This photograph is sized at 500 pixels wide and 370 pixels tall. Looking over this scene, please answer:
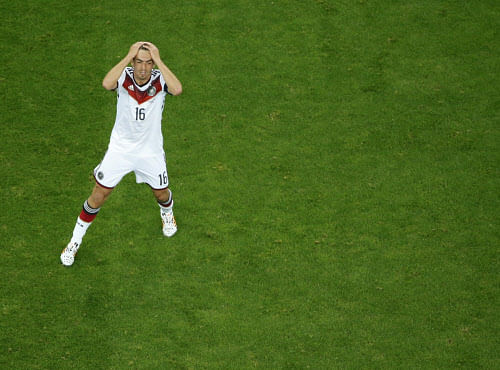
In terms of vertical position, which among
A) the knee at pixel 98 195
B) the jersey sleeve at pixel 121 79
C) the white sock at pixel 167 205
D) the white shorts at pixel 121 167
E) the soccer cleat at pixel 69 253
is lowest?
the soccer cleat at pixel 69 253

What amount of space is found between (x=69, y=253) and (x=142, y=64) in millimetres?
2333

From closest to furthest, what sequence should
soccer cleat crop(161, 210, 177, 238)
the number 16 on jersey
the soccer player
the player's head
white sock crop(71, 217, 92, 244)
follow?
the player's head → the soccer player → the number 16 on jersey → white sock crop(71, 217, 92, 244) → soccer cleat crop(161, 210, 177, 238)

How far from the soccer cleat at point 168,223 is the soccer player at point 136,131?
78 mm

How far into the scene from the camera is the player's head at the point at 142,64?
6281mm

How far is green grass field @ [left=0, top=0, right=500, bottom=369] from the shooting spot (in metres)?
6.90

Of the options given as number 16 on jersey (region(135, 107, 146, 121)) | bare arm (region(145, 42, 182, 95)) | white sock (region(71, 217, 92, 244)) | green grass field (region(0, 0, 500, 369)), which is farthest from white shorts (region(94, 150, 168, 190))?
green grass field (region(0, 0, 500, 369))

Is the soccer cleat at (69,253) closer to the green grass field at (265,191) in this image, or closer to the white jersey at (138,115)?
the green grass field at (265,191)

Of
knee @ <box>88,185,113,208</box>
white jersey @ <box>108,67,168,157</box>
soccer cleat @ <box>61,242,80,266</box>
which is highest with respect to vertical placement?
white jersey @ <box>108,67,168,157</box>

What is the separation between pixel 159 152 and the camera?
707 cm

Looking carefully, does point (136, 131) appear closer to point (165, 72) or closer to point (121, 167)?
point (121, 167)

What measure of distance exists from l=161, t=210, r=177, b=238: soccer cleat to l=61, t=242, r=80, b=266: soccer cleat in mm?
987

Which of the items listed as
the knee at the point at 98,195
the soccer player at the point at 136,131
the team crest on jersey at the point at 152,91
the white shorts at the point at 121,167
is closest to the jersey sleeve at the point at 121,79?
the soccer player at the point at 136,131

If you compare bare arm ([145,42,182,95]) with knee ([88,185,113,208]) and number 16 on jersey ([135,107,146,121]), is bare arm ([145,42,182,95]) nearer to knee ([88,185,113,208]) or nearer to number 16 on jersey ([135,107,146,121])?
number 16 on jersey ([135,107,146,121])

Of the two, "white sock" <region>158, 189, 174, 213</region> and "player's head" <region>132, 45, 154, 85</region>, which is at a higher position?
"player's head" <region>132, 45, 154, 85</region>
